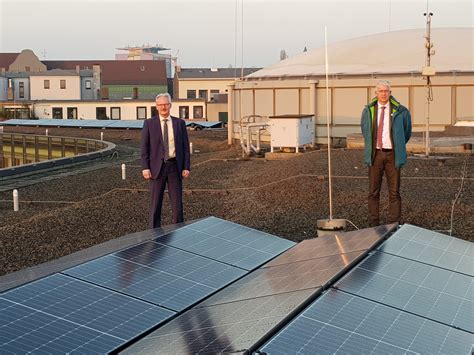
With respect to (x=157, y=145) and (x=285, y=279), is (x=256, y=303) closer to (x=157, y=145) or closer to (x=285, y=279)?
(x=285, y=279)

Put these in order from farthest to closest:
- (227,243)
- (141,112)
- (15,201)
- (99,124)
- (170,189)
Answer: (141,112) → (99,124) → (15,201) → (170,189) → (227,243)

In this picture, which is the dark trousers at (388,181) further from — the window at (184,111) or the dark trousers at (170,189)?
the window at (184,111)

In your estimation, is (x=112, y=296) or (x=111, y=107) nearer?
(x=112, y=296)

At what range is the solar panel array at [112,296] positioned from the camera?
16.2 feet

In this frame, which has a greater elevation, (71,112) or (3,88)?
(3,88)

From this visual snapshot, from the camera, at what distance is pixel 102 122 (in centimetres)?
6062

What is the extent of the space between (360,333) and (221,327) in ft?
2.75

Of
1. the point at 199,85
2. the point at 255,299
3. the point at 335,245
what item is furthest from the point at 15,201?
the point at 199,85

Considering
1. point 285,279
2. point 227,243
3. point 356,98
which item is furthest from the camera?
point 356,98

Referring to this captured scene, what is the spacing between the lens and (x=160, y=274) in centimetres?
643

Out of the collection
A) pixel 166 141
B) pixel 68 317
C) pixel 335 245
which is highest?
pixel 166 141

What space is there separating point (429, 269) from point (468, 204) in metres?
8.31

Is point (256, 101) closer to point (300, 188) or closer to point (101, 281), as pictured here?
point (300, 188)

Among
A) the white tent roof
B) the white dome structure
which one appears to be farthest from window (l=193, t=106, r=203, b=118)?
the white dome structure
